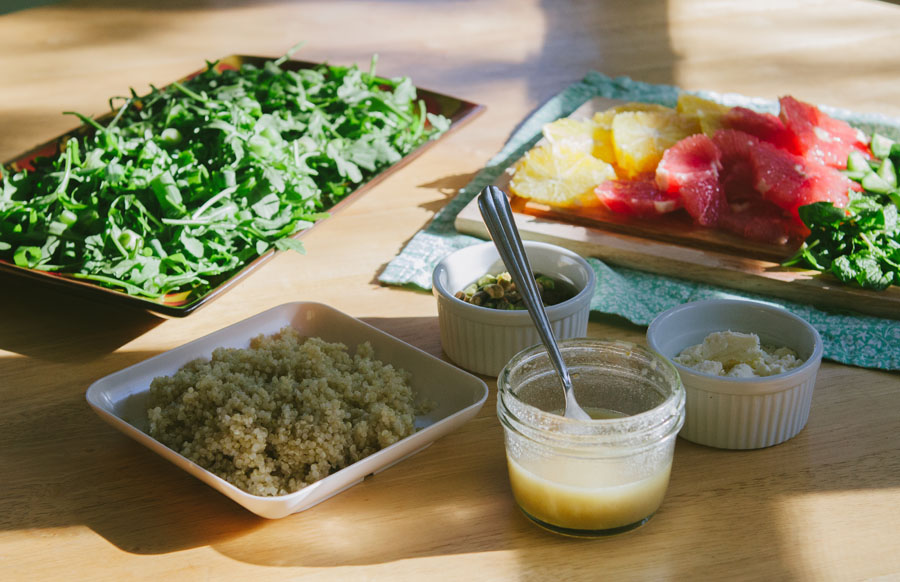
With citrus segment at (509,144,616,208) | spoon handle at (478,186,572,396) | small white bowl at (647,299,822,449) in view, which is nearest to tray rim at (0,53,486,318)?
citrus segment at (509,144,616,208)

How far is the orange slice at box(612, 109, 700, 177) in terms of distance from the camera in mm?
1821

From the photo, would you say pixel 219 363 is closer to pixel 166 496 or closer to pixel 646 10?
pixel 166 496

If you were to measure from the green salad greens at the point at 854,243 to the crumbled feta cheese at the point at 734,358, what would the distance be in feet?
1.17

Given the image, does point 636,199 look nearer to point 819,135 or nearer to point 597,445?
point 819,135

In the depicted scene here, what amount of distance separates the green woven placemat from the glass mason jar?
0.40 meters

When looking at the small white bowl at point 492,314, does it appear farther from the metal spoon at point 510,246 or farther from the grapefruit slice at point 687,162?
the grapefruit slice at point 687,162

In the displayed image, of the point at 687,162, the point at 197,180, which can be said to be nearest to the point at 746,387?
the point at 687,162

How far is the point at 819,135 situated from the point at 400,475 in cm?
119

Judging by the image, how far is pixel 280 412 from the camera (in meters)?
1.16

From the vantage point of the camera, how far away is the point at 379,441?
3.76 feet

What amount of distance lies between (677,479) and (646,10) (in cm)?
252

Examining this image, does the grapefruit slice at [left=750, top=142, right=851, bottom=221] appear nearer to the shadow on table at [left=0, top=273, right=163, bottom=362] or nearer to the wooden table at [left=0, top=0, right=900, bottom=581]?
the wooden table at [left=0, top=0, right=900, bottom=581]

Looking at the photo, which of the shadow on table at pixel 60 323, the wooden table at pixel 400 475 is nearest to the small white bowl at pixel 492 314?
the wooden table at pixel 400 475

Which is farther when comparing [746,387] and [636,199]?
[636,199]
